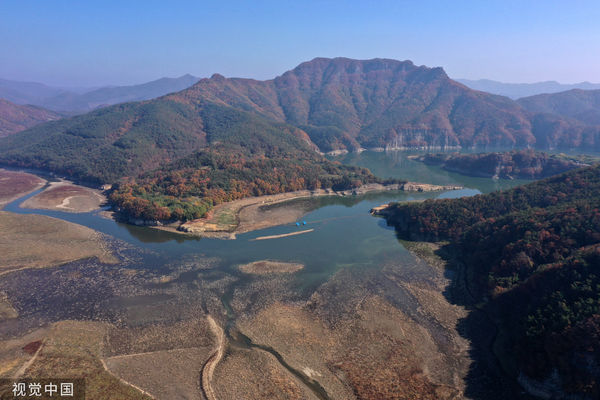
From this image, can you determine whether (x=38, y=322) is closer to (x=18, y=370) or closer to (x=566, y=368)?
(x=18, y=370)

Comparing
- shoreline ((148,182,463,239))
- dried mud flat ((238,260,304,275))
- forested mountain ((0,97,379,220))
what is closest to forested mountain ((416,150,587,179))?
forested mountain ((0,97,379,220))

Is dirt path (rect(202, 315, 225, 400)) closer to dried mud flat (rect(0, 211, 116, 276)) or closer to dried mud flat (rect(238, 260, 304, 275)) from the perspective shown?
dried mud flat (rect(238, 260, 304, 275))

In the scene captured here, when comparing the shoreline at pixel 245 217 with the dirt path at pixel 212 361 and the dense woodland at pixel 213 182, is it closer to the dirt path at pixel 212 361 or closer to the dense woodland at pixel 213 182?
the dense woodland at pixel 213 182

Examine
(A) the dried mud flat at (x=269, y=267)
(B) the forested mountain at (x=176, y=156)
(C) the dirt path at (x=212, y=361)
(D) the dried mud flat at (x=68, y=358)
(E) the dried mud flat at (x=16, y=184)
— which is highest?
(B) the forested mountain at (x=176, y=156)

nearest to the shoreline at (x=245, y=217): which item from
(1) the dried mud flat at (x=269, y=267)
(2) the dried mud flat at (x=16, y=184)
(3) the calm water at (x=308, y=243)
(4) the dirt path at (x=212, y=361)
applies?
(3) the calm water at (x=308, y=243)

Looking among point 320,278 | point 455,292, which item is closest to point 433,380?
point 455,292

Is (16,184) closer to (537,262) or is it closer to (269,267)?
(269,267)

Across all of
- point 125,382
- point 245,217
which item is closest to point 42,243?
point 245,217
